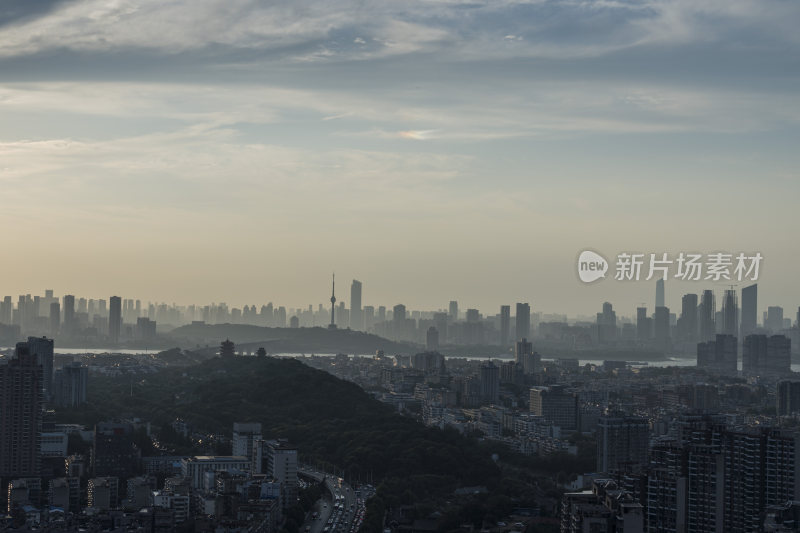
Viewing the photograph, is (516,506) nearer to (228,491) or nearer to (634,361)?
(228,491)

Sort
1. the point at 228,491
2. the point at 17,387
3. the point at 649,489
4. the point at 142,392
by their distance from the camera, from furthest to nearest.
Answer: the point at 142,392 < the point at 17,387 < the point at 228,491 < the point at 649,489

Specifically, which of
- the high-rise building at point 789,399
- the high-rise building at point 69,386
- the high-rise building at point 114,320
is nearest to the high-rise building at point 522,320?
the high-rise building at point 114,320

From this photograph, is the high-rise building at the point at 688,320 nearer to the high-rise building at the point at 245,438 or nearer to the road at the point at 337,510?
the high-rise building at the point at 245,438

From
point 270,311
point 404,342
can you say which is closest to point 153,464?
point 404,342

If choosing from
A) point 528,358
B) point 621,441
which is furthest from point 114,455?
point 528,358

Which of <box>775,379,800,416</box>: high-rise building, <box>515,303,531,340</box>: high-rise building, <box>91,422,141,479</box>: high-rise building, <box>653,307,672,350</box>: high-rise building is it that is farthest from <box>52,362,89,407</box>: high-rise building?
<box>653,307,672,350</box>: high-rise building

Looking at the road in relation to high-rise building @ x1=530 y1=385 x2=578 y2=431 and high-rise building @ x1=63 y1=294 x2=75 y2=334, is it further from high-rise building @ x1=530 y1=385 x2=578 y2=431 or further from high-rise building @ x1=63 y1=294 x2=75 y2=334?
high-rise building @ x1=63 y1=294 x2=75 y2=334
